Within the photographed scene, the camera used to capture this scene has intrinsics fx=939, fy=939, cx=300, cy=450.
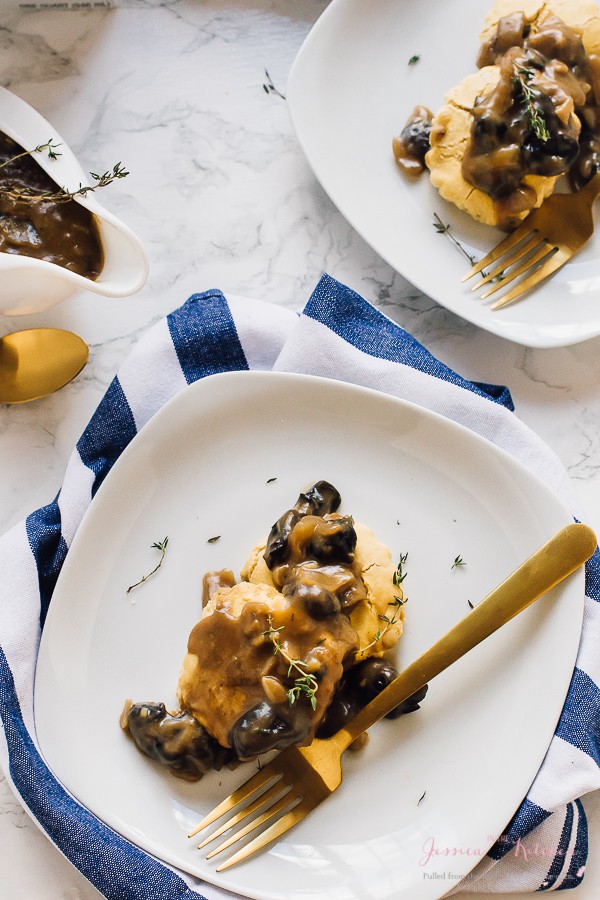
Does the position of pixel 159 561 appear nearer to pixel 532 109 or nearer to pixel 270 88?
pixel 270 88

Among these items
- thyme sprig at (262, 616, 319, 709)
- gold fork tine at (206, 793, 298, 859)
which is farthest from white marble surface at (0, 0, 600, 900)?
gold fork tine at (206, 793, 298, 859)

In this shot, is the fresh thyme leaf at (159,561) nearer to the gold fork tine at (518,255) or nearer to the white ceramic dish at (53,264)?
the white ceramic dish at (53,264)

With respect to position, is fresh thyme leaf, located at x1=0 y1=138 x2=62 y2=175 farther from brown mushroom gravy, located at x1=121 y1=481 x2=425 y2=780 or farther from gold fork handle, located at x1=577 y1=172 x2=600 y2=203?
gold fork handle, located at x1=577 y1=172 x2=600 y2=203

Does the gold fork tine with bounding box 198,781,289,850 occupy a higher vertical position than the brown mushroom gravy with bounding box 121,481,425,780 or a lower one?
lower

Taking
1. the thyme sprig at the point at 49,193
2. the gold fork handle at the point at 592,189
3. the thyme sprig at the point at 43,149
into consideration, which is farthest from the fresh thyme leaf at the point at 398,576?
the thyme sprig at the point at 43,149

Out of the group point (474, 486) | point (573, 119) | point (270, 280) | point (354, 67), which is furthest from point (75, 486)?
point (573, 119)

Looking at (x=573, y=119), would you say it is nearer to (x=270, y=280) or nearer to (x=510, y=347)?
(x=510, y=347)
